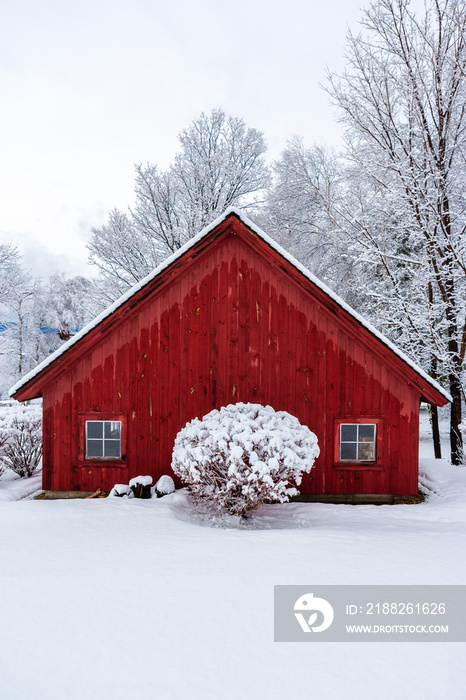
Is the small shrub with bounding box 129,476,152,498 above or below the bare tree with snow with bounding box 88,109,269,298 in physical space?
below

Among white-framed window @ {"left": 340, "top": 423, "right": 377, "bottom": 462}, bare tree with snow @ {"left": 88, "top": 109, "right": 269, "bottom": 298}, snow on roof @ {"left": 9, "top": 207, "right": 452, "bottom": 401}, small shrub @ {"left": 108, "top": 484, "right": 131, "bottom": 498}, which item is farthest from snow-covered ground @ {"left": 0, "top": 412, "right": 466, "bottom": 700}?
bare tree with snow @ {"left": 88, "top": 109, "right": 269, "bottom": 298}

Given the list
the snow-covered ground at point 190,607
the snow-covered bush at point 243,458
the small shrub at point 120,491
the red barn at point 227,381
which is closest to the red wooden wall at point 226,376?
the red barn at point 227,381

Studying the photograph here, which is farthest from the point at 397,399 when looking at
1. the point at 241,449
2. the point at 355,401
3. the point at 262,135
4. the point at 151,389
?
the point at 262,135

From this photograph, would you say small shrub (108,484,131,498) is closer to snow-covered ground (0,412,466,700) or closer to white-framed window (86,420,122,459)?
white-framed window (86,420,122,459)

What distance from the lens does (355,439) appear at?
8477mm

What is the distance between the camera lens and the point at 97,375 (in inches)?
328

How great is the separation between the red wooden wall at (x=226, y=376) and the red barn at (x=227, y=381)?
0.02 m

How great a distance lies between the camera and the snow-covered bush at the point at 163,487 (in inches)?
305

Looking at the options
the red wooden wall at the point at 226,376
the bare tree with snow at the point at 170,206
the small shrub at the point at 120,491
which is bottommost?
the small shrub at the point at 120,491

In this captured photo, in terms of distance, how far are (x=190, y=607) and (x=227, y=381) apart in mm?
4972

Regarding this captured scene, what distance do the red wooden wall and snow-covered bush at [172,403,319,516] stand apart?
5.51 ft

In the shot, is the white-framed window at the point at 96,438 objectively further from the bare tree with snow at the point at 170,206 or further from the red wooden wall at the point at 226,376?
the bare tree with snow at the point at 170,206

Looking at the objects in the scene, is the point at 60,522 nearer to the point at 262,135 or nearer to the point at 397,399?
the point at 397,399

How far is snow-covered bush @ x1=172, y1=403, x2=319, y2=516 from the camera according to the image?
6.09 m
